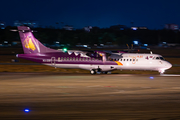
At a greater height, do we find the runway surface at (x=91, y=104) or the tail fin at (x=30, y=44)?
the tail fin at (x=30, y=44)

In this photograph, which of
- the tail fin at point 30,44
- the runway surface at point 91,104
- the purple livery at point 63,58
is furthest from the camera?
the tail fin at point 30,44

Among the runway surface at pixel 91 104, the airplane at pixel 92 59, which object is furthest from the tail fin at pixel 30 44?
the runway surface at pixel 91 104

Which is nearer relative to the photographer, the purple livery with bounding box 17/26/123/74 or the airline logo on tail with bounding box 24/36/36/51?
the purple livery with bounding box 17/26/123/74

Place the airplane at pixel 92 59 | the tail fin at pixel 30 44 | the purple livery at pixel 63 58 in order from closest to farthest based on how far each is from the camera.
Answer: the airplane at pixel 92 59, the purple livery at pixel 63 58, the tail fin at pixel 30 44

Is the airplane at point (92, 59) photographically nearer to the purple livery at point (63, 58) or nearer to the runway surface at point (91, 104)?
the purple livery at point (63, 58)

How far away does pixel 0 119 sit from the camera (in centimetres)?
1182

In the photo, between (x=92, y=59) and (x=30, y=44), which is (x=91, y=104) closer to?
(x=92, y=59)

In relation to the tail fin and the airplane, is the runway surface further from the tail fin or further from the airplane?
the tail fin

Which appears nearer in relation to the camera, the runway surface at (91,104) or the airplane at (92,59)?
the runway surface at (91,104)

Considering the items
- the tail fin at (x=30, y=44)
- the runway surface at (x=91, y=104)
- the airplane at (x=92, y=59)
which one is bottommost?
the runway surface at (x=91, y=104)

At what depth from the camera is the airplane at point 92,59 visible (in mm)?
32859

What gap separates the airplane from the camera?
32.9 meters

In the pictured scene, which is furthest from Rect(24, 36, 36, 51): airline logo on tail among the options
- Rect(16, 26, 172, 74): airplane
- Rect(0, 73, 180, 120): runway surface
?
Rect(0, 73, 180, 120): runway surface

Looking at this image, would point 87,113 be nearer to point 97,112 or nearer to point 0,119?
point 97,112
